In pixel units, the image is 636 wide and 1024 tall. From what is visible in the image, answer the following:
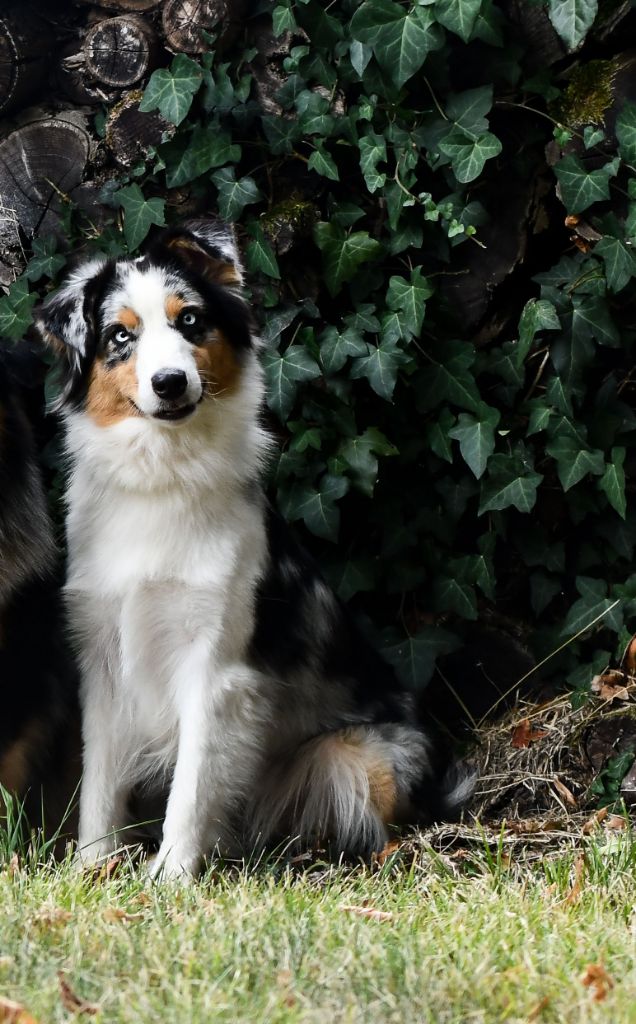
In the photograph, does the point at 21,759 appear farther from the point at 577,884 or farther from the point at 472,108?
the point at 472,108

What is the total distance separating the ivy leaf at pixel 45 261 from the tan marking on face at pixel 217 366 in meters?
1.13

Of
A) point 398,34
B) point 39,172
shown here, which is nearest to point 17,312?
point 39,172

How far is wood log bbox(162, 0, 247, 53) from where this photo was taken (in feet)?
13.9

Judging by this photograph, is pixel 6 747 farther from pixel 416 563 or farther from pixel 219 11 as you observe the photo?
pixel 219 11

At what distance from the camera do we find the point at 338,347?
433 centimetres

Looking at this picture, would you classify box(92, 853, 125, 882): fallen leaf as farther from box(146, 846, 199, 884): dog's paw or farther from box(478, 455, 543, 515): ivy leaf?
box(478, 455, 543, 515): ivy leaf

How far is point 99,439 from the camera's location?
3.66 m

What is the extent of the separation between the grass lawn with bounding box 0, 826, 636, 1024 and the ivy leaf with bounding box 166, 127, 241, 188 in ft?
8.19

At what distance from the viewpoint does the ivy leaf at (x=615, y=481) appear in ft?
14.4

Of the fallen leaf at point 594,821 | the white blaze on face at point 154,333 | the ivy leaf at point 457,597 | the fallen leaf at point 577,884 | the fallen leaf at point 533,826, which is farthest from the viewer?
the ivy leaf at point 457,597

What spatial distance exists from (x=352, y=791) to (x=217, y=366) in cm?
148

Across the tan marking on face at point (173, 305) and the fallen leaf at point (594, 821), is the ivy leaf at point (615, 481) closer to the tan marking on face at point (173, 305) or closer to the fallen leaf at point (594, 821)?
the fallen leaf at point (594, 821)

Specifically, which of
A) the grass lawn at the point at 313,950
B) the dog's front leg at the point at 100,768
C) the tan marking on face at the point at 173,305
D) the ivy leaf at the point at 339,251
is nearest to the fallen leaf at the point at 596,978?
the grass lawn at the point at 313,950

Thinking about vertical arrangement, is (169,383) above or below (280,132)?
below
